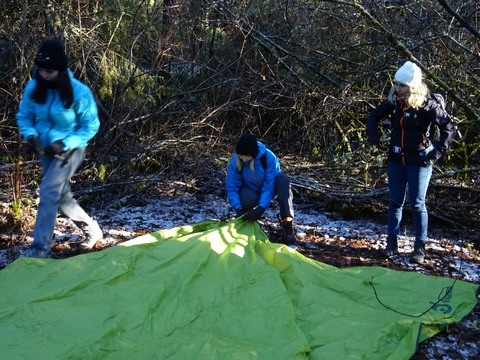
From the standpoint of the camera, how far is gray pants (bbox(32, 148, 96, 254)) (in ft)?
11.6

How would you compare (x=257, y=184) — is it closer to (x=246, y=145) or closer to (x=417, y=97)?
(x=246, y=145)

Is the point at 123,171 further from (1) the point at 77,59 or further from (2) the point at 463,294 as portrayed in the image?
(2) the point at 463,294

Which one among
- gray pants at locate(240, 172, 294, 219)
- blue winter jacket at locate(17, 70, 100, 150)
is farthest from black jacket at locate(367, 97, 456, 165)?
blue winter jacket at locate(17, 70, 100, 150)

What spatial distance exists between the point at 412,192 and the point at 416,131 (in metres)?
0.48

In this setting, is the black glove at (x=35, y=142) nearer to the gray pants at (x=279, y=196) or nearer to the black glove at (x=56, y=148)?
the black glove at (x=56, y=148)

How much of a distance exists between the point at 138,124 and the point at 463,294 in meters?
4.12

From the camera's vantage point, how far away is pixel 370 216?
5199mm

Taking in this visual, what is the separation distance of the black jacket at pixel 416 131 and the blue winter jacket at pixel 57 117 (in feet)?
7.44

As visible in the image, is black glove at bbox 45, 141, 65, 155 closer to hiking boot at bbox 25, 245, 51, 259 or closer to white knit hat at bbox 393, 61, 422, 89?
hiking boot at bbox 25, 245, 51, 259

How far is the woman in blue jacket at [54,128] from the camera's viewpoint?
11.3ft

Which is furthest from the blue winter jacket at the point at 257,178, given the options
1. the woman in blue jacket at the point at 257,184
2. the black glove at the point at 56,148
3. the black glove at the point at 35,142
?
the black glove at the point at 35,142

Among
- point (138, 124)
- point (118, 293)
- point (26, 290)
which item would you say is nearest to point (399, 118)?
point (118, 293)

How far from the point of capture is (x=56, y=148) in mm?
3471

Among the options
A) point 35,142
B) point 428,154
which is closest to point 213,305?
point 35,142
